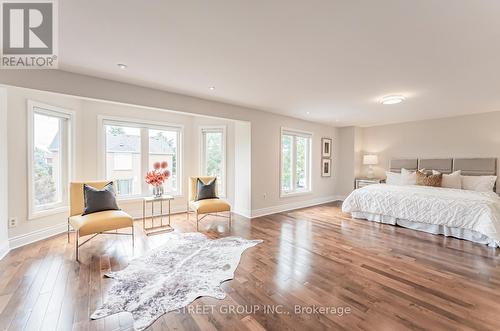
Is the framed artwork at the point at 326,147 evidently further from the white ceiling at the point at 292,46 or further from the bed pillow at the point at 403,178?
the white ceiling at the point at 292,46

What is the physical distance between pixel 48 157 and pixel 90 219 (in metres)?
1.67

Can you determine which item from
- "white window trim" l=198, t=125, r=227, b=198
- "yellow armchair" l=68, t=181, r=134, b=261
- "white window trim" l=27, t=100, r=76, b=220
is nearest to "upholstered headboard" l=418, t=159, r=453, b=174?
"white window trim" l=198, t=125, r=227, b=198

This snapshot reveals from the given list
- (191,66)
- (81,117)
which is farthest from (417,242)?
(81,117)

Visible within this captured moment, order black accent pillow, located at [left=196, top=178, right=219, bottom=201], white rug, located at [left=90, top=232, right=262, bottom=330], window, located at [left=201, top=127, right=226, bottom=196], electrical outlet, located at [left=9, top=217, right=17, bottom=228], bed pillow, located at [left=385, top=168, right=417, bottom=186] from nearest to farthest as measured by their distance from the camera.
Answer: white rug, located at [left=90, top=232, right=262, bottom=330]
electrical outlet, located at [left=9, top=217, right=17, bottom=228]
black accent pillow, located at [left=196, top=178, right=219, bottom=201]
bed pillow, located at [left=385, top=168, right=417, bottom=186]
window, located at [left=201, top=127, right=226, bottom=196]

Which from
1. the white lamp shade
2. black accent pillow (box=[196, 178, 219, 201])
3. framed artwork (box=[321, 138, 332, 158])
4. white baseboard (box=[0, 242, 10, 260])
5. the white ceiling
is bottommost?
white baseboard (box=[0, 242, 10, 260])

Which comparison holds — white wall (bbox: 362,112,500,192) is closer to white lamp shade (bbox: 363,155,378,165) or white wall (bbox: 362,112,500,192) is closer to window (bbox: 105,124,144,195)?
white lamp shade (bbox: 363,155,378,165)

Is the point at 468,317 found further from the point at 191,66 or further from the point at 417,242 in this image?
the point at 191,66

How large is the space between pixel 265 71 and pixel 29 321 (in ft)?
10.8

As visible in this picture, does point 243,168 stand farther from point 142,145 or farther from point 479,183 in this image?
point 479,183

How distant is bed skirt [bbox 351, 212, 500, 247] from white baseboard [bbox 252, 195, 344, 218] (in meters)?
1.40

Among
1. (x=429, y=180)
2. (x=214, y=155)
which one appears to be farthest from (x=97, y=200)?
(x=429, y=180)

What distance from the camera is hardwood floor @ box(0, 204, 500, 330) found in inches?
68.6

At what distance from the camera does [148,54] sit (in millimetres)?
2416

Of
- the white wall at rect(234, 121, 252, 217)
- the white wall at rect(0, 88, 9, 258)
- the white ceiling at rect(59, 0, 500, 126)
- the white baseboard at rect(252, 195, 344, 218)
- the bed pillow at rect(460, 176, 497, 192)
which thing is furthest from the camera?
the white baseboard at rect(252, 195, 344, 218)
